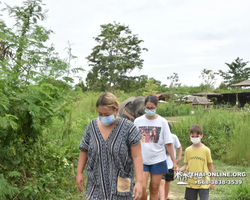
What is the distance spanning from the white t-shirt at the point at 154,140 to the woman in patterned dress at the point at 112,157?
60.3 inches

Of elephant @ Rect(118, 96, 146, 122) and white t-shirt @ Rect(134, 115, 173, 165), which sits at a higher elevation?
elephant @ Rect(118, 96, 146, 122)

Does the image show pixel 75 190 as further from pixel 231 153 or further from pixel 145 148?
pixel 231 153

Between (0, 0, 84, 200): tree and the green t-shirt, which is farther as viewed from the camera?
the green t-shirt

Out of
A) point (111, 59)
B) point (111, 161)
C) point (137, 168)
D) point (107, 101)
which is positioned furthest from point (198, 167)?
point (111, 59)

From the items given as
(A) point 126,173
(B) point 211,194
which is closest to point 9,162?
(A) point 126,173

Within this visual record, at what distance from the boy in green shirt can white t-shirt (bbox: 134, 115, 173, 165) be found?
1.28 feet

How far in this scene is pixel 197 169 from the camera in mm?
4391

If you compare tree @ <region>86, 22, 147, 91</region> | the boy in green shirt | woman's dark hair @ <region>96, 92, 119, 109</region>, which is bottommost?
the boy in green shirt

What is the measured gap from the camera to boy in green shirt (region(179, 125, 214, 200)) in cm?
425

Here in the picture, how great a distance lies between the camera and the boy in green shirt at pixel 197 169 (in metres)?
4.25

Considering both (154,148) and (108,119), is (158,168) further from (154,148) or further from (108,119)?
(108,119)

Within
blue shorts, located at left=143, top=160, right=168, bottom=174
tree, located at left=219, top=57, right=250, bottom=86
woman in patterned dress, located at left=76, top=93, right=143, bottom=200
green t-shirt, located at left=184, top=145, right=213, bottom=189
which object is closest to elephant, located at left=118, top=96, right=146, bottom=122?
green t-shirt, located at left=184, top=145, right=213, bottom=189

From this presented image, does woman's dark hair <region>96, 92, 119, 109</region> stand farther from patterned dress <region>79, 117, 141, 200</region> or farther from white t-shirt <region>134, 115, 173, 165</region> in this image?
white t-shirt <region>134, 115, 173, 165</region>

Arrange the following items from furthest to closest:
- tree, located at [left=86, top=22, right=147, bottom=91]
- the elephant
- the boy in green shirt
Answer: tree, located at [left=86, top=22, right=147, bottom=91]
the elephant
the boy in green shirt
